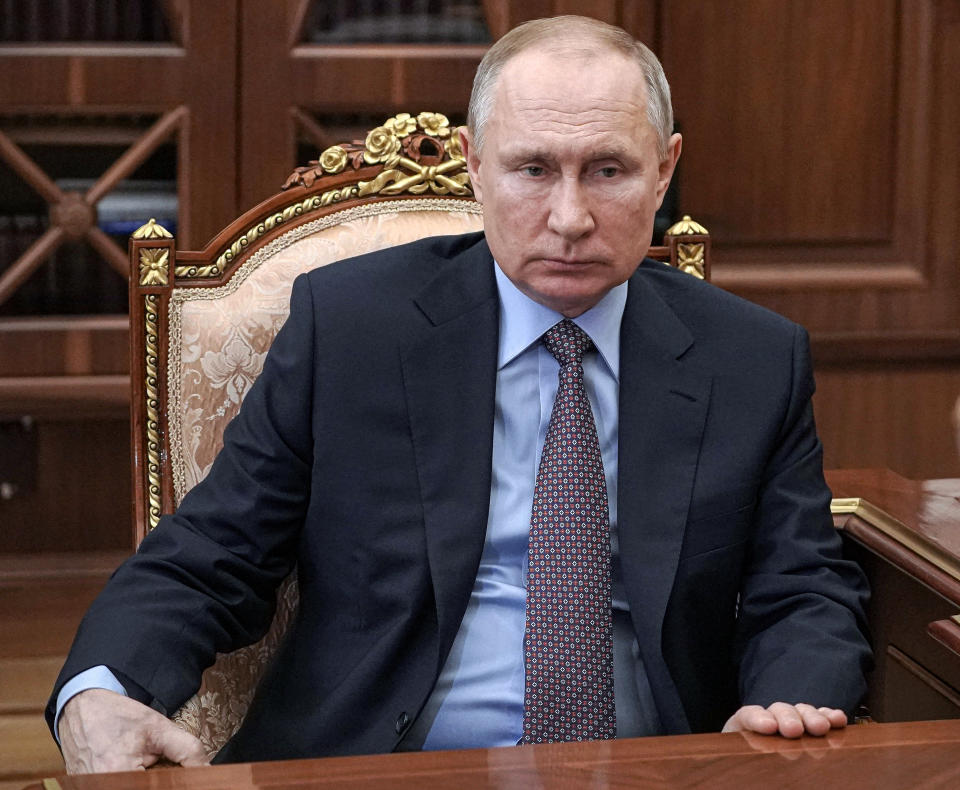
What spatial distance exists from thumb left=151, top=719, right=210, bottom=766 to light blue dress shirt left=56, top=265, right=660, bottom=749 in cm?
30

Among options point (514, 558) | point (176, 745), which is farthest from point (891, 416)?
point (176, 745)

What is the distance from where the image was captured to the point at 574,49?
146 cm

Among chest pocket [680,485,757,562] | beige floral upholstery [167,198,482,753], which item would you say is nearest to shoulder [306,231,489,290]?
beige floral upholstery [167,198,482,753]

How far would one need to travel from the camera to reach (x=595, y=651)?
1.43 meters

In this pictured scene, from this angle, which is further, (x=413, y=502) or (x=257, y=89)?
(x=257, y=89)

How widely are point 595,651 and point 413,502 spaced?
0.26m

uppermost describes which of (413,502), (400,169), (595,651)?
(400,169)

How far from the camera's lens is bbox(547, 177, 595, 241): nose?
1.43 meters

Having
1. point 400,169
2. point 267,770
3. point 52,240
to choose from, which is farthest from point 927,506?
point 52,240

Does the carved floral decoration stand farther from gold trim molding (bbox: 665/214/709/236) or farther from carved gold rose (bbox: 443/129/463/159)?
gold trim molding (bbox: 665/214/709/236)

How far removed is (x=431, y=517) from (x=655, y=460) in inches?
10.2

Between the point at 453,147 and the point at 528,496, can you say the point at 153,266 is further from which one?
the point at 528,496

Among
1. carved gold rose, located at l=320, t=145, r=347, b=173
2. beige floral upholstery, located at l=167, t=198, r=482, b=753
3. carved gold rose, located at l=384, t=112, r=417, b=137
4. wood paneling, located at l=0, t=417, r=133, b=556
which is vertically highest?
carved gold rose, located at l=384, t=112, r=417, b=137

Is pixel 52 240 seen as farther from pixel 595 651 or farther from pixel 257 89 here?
pixel 595 651
